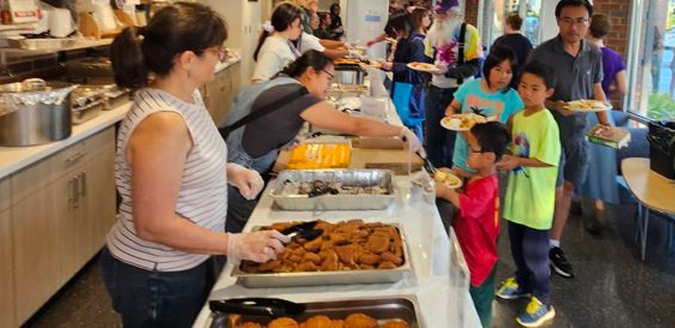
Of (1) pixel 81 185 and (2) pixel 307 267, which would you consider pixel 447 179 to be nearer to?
(2) pixel 307 267

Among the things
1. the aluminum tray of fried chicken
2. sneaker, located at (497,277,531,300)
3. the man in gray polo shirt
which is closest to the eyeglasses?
the man in gray polo shirt

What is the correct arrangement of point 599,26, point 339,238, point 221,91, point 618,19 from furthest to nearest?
point 221,91 → point 618,19 → point 599,26 → point 339,238

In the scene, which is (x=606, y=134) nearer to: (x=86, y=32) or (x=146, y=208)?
(x=146, y=208)

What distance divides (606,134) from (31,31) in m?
3.00

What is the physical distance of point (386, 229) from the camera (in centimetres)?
168

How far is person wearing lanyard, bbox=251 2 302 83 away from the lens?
13.5 feet

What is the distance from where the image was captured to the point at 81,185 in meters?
3.08

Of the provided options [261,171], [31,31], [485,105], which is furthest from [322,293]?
[31,31]

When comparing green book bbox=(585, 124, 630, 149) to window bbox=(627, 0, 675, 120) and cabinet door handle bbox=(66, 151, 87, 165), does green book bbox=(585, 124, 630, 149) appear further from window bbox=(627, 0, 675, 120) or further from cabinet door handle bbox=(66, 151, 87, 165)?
cabinet door handle bbox=(66, 151, 87, 165)

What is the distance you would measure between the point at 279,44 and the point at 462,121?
5.86ft

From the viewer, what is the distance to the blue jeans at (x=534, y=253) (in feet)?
8.83

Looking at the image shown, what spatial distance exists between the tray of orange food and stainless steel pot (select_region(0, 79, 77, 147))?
3.48 ft

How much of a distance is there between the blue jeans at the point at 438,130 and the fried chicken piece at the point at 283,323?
3.40 meters

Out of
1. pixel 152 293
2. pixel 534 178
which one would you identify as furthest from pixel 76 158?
pixel 534 178
